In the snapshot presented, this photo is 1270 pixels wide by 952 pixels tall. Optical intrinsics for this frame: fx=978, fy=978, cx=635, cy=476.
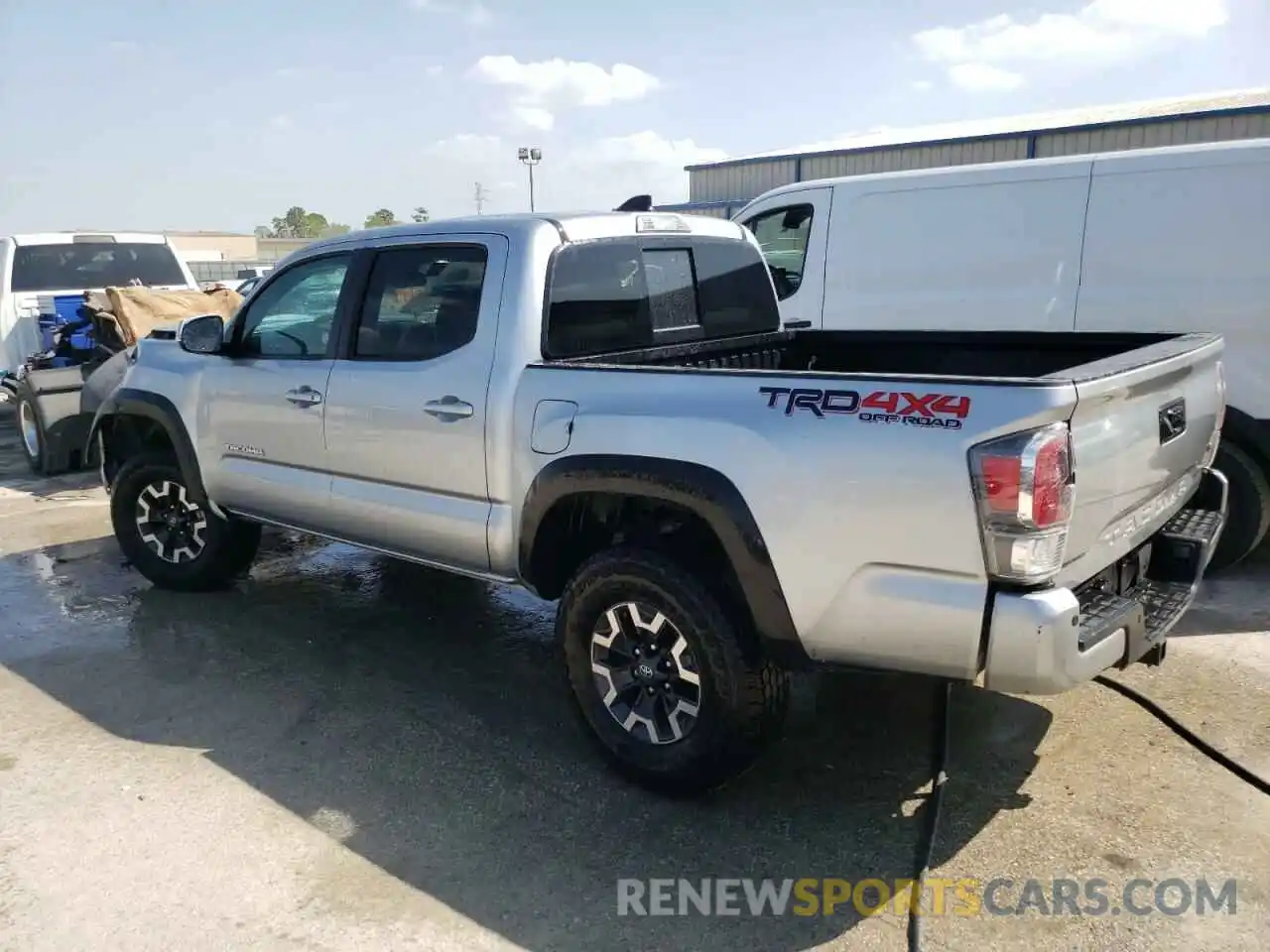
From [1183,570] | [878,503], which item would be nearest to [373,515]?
[878,503]

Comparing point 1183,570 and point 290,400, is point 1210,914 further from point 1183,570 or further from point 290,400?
point 290,400

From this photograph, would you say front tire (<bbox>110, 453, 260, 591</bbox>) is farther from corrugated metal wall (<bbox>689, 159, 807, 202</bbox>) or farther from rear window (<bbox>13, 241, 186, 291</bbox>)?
corrugated metal wall (<bbox>689, 159, 807, 202</bbox>)

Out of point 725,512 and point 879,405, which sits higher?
point 879,405

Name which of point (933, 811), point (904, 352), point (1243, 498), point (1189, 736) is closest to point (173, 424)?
point (904, 352)

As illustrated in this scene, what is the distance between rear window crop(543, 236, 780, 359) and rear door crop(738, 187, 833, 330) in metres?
2.31

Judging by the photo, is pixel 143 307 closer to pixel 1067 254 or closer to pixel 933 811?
pixel 1067 254

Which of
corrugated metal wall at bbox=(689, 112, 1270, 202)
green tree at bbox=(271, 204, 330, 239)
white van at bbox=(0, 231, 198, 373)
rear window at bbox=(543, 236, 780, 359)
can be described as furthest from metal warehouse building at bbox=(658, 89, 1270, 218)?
green tree at bbox=(271, 204, 330, 239)

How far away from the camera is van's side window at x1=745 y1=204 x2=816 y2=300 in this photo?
7.18 m

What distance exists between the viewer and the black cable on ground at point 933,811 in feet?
8.75

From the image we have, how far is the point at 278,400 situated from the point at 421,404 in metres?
1.05

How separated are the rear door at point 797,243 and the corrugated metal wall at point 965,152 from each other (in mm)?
13596

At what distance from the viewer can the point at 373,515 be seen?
13.8 feet

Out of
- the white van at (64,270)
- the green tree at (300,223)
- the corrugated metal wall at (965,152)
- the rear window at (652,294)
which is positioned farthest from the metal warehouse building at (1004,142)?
the green tree at (300,223)

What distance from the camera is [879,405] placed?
2.66 meters
